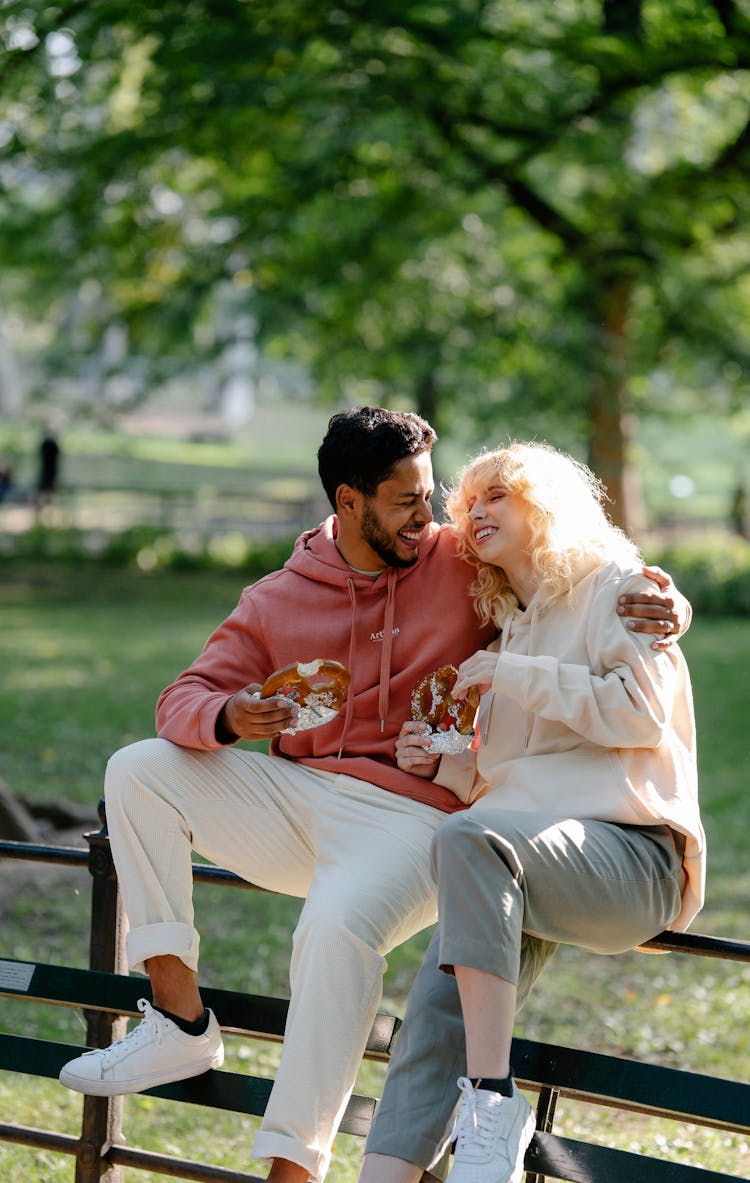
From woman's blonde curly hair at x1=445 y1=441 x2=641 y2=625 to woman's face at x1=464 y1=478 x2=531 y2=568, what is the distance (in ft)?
0.05

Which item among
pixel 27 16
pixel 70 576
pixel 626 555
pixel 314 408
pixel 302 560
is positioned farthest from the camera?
pixel 314 408

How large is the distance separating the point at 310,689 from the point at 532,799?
0.54 meters

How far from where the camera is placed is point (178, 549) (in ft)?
71.9

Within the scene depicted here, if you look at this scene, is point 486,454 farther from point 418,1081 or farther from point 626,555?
point 418,1081

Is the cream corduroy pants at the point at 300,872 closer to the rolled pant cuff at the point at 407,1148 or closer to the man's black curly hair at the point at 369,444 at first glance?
the rolled pant cuff at the point at 407,1148

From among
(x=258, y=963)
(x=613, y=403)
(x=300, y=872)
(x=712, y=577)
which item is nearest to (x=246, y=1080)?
(x=300, y=872)

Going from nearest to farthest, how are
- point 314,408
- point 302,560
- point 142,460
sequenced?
point 302,560 < point 314,408 < point 142,460

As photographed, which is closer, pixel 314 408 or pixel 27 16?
pixel 27 16

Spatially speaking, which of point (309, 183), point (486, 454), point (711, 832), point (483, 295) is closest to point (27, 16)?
point (309, 183)

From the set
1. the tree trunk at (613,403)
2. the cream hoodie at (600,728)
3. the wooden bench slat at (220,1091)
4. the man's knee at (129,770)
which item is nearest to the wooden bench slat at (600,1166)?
the wooden bench slat at (220,1091)

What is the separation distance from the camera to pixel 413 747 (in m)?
3.18

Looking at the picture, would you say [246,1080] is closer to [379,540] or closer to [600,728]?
[600,728]

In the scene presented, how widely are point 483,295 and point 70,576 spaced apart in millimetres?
7384

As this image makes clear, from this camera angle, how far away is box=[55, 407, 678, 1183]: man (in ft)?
9.21
